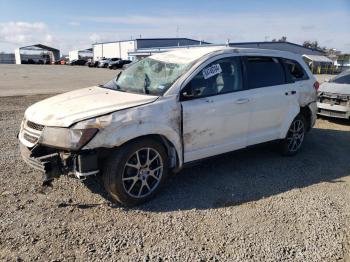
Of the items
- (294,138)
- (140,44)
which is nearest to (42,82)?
(294,138)

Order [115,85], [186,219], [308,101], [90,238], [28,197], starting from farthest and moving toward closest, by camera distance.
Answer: [308,101] < [115,85] < [28,197] < [186,219] < [90,238]

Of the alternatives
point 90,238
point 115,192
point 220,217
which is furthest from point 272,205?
point 90,238

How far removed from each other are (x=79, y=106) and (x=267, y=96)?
2.82 meters

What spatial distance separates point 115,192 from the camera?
3879mm

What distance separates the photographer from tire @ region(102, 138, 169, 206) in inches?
149

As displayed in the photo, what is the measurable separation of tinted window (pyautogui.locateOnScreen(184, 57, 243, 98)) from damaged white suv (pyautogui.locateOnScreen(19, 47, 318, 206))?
0.01 meters

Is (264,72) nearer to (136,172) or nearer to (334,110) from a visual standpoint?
(136,172)

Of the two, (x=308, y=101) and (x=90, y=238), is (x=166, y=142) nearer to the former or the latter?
(x=90, y=238)

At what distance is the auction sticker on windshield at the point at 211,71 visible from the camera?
14.9ft

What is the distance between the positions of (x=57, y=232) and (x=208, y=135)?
2.17m

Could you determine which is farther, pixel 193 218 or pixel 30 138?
pixel 30 138

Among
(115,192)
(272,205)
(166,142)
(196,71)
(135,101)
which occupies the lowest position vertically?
(272,205)

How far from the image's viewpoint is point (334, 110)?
29.9 feet

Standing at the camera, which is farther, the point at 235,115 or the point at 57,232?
the point at 235,115
